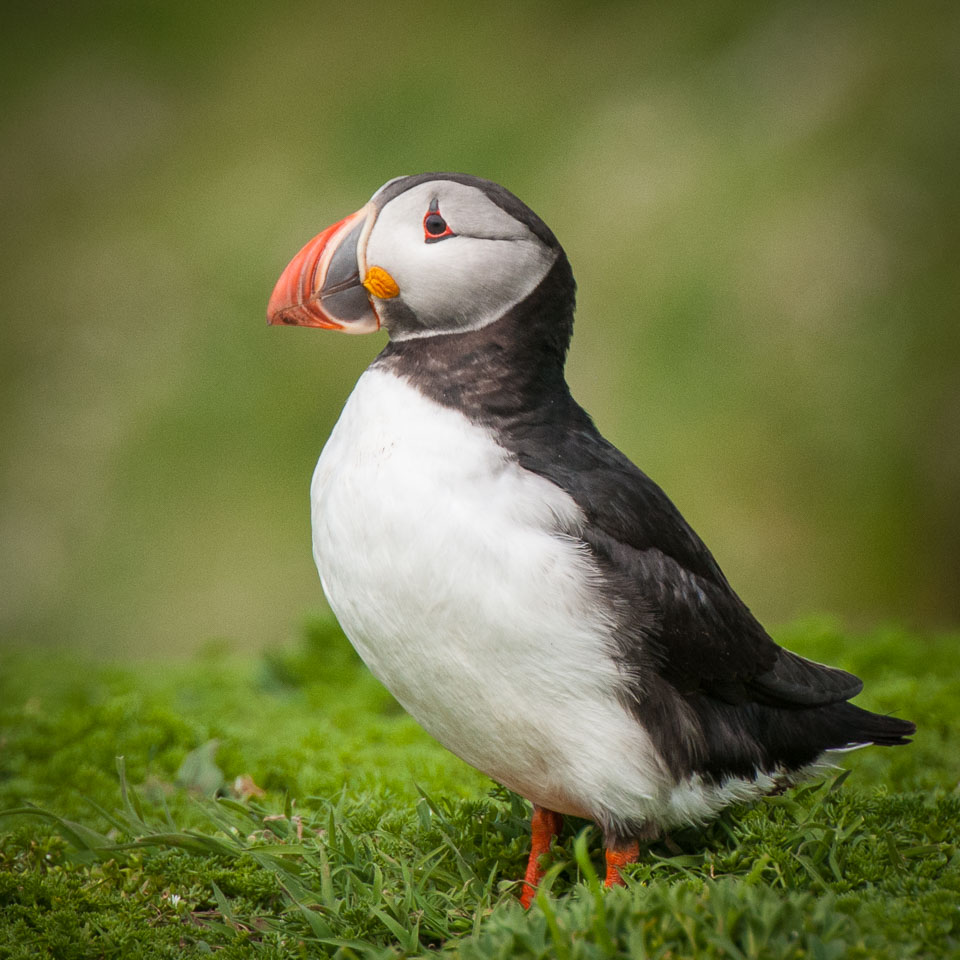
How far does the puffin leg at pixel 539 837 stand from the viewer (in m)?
3.30

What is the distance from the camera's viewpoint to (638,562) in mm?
3150

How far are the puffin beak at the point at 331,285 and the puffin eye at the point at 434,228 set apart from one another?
180 mm

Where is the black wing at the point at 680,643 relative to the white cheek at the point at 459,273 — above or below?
below

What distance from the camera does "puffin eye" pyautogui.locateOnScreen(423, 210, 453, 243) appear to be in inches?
123

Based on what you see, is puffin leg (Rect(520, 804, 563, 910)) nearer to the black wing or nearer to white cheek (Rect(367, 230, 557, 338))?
the black wing

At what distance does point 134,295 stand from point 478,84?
11.8 feet

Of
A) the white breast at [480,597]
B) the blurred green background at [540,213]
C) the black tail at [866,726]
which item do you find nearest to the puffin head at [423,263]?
the white breast at [480,597]

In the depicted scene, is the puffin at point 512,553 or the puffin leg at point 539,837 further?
the puffin leg at point 539,837

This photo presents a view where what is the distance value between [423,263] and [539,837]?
1774mm

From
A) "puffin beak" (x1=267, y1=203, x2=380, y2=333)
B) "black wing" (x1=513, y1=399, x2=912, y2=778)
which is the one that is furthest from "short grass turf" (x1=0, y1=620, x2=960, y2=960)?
"puffin beak" (x1=267, y1=203, x2=380, y2=333)

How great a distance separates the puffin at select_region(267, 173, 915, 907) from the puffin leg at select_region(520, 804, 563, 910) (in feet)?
0.05

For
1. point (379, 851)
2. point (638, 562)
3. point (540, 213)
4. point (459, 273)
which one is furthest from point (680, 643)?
point (540, 213)

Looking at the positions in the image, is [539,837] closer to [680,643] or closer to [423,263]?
[680,643]

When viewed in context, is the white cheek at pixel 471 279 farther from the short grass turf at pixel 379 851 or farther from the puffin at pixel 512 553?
the short grass turf at pixel 379 851
